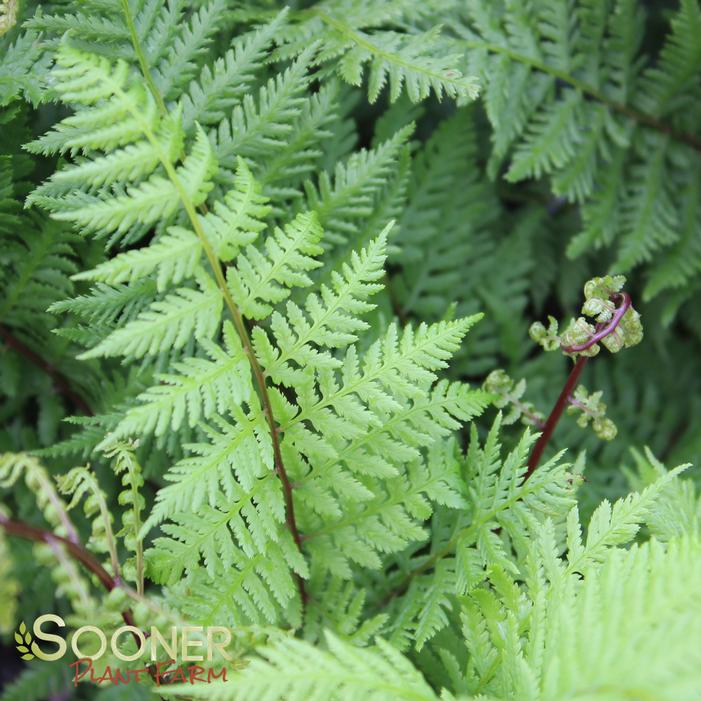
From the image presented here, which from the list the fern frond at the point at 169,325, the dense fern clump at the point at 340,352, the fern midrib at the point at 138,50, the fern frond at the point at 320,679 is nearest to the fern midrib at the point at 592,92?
the dense fern clump at the point at 340,352

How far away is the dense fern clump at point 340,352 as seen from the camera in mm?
922

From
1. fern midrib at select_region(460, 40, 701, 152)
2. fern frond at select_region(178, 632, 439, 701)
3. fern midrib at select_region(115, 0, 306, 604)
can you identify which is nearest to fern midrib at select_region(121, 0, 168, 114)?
fern midrib at select_region(115, 0, 306, 604)

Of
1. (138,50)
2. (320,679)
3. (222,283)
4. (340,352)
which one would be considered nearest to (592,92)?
(340,352)

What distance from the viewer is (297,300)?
149 cm

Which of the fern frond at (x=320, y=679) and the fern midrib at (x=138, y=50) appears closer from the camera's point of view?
the fern frond at (x=320, y=679)

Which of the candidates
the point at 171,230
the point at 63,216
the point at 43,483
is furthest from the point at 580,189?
the point at 43,483

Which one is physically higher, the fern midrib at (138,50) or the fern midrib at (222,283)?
the fern midrib at (138,50)

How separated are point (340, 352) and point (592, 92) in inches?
36.9

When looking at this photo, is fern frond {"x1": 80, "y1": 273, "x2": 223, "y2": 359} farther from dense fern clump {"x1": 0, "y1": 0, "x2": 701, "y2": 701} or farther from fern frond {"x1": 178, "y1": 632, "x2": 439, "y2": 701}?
fern frond {"x1": 178, "y1": 632, "x2": 439, "y2": 701}
